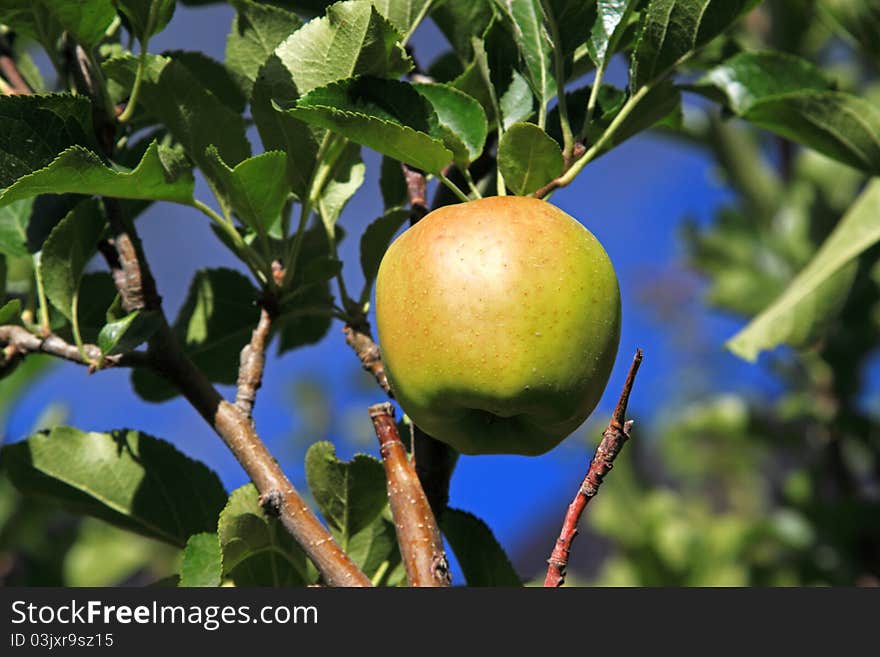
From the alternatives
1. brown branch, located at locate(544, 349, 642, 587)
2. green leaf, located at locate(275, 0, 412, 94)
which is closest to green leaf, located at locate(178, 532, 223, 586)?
brown branch, located at locate(544, 349, 642, 587)

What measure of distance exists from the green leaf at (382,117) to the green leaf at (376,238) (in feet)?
0.45

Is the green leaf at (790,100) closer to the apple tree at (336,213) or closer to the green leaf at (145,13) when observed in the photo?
the apple tree at (336,213)

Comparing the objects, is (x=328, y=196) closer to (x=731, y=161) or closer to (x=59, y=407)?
(x=59, y=407)

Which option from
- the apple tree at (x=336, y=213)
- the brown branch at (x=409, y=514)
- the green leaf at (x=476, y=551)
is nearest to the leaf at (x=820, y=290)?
the apple tree at (x=336, y=213)

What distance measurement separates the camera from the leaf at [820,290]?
1.41 metres

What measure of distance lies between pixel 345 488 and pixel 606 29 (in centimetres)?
44

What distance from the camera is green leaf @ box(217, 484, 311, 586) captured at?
2.54ft

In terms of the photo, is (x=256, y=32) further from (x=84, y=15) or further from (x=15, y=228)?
(x=15, y=228)

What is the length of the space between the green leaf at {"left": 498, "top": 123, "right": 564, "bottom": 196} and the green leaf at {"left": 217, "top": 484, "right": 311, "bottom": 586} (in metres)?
0.33

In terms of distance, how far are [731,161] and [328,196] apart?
1.98 m

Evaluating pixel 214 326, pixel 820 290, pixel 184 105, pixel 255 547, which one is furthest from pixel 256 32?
pixel 820 290

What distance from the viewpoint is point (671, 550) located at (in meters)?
2.31

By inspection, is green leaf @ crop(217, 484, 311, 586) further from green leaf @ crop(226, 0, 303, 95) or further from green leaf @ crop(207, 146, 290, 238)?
green leaf @ crop(226, 0, 303, 95)

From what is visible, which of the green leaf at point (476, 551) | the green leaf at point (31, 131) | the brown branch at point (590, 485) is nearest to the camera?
the brown branch at point (590, 485)
